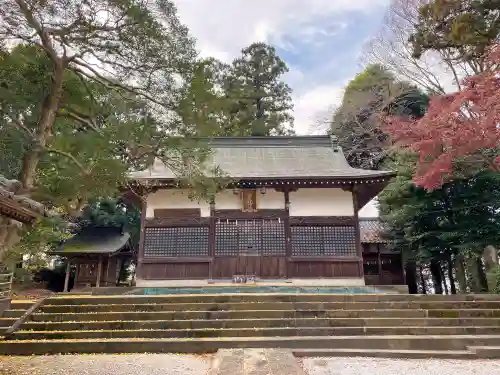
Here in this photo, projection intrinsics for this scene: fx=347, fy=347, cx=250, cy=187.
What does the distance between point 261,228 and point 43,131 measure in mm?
7842

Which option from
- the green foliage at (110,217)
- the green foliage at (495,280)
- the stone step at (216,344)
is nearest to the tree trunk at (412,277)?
the green foliage at (495,280)

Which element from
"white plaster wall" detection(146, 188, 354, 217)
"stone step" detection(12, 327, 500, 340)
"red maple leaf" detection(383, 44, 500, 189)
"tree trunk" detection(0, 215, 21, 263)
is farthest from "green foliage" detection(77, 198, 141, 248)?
"red maple leaf" detection(383, 44, 500, 189)

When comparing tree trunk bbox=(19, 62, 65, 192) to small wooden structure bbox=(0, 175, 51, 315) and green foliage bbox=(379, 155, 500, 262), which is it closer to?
small wooden structure bbox=(0, 175, 51, 315)

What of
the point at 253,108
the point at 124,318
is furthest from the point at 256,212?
the point at 253,108

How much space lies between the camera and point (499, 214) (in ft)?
40.9

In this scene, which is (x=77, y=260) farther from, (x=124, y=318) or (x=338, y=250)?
(x=338, y=250)

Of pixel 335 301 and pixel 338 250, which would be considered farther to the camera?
pixel 338 250

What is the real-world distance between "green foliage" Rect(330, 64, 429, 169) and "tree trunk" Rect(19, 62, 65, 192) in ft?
59.3

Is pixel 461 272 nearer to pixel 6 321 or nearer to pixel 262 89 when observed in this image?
pixel 6 321

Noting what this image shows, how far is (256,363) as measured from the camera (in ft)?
15.2

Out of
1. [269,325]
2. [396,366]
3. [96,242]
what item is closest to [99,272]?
[96,242]

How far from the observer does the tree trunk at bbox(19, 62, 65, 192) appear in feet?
16.4

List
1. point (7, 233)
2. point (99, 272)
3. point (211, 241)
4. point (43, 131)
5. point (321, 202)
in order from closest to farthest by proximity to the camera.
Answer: point (7, 233) < point (43, 131) < point (211, 241) < point (321, 202) < point (99, 272)

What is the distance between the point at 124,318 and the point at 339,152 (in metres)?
10.4
